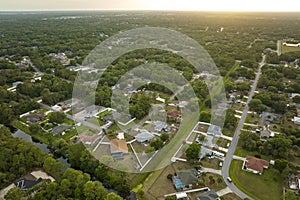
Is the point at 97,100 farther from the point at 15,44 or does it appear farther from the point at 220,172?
the point at 15,44

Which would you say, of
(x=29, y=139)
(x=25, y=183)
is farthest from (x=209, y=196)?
(x=29, y=139)

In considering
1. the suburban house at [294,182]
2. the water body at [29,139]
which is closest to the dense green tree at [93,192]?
the water body at [29,139]

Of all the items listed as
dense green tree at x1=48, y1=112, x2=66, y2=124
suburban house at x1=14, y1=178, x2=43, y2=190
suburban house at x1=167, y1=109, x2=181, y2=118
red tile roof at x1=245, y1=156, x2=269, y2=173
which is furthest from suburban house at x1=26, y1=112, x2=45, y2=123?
red tile roof at x1=245, y1=156, x2=269, y2=173

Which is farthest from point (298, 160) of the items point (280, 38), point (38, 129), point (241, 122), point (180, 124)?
point (280, 38)

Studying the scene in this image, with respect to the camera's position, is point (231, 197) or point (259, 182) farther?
point (259, 182)

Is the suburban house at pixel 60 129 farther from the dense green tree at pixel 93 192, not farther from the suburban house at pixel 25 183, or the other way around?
the dense green tree at pixel 93 192

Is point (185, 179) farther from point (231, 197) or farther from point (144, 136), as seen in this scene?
point (144, 136)
